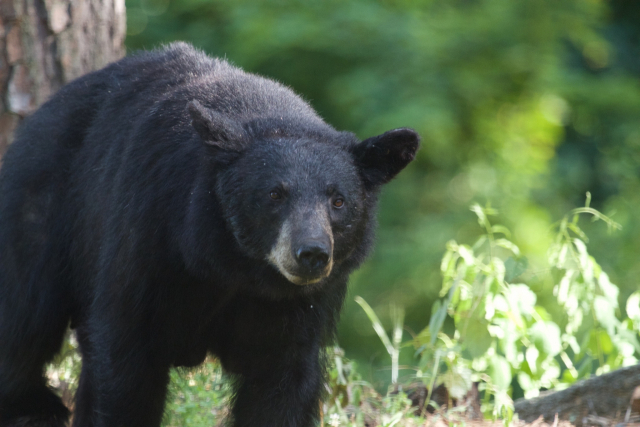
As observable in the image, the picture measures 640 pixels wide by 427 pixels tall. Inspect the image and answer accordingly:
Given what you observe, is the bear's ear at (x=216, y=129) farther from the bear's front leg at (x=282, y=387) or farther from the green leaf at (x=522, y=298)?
the green leaf at (x=522, y=298)

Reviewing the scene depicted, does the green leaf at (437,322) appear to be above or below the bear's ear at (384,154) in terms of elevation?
below

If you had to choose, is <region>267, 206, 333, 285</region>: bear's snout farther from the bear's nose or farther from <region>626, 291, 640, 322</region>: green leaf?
<region>626, 291, 640, 322</region>: green leaf

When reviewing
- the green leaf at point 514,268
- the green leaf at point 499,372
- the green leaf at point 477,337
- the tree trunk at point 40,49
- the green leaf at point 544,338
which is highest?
the tree trunk at point 40,49

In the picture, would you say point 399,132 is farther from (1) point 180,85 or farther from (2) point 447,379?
(2) point 447,379

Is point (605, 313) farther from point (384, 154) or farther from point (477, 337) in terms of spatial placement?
point (384, 154)

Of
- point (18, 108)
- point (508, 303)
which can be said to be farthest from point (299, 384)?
point (18, 108)

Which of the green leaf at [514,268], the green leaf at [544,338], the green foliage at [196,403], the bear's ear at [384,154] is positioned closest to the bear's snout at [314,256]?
the bear's ear at [384,154]

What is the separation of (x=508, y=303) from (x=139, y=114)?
2312mm

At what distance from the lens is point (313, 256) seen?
3057 millimetres

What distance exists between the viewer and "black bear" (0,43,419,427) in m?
3.36

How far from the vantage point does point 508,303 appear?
4.34 metres

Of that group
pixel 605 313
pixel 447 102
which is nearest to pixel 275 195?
pixel 605 313

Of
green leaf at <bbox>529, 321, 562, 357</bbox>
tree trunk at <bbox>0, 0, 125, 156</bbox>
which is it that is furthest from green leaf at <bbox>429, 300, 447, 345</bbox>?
tree trunk at <bbox>0, 0, 125, 156</bbox>

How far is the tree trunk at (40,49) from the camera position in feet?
15.6
